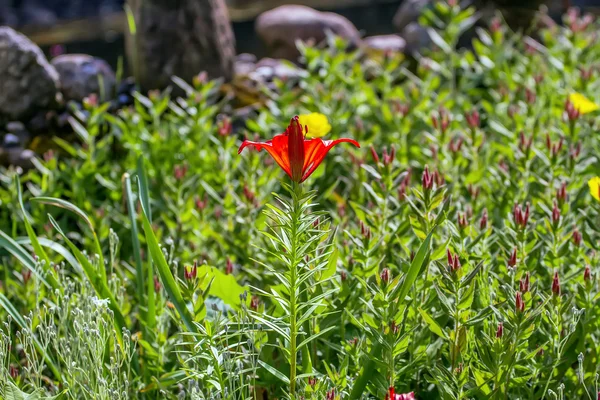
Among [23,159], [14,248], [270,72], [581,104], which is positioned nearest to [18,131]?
[23,159]

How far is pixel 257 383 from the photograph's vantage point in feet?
6.36

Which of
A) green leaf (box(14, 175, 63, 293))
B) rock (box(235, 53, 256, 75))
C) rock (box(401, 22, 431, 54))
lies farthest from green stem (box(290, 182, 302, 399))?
rock (box(401, 22, 431, 54))

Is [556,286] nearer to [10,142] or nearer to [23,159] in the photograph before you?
[23,159]

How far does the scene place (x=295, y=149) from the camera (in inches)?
58.4

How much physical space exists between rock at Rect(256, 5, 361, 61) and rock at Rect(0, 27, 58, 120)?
2.66 metres

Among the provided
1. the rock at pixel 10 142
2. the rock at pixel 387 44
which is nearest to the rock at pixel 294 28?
the rock at pixel 387 44

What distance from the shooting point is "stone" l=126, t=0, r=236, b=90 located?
4.46 m

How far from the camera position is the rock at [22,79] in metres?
4.10

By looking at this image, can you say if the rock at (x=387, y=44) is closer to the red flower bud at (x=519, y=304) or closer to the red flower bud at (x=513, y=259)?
the red flower bud at (x=513, y=259)

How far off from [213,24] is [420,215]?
292cm

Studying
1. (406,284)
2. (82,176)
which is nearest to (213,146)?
(82,176)

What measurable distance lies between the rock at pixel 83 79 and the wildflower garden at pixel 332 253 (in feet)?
1.65

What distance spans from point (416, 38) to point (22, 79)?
8.56 feet

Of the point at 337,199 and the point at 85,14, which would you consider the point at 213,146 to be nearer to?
the point at 337,199
